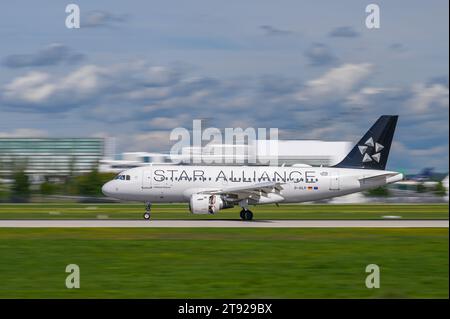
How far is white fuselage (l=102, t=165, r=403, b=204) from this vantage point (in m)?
50.2

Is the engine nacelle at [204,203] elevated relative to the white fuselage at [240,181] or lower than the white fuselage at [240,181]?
lower

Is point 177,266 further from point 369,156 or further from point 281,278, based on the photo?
point 369,156

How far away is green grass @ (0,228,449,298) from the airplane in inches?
420

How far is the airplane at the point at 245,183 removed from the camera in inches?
1937

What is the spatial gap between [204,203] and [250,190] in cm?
335

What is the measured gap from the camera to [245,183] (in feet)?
168

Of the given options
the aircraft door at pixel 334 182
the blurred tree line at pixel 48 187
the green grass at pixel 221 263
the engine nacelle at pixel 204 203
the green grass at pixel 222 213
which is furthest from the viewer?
the blurred tree line at pixel 48 187

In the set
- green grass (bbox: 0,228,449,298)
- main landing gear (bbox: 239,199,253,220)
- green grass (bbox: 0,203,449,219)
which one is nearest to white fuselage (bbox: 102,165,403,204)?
main landing gear (bbox: 239,199,253,220)

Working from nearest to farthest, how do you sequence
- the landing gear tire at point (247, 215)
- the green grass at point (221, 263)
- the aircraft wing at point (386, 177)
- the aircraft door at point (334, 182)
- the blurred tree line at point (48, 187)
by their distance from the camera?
the green grass at point (221, 263), the landing gear tire at point (247, 215), the aircraft wing at point (386, 177), the aircraft door at point (334, 182), the blurred tree line at point (48, 187)

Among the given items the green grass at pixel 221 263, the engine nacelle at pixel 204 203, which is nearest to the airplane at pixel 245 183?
the engine nacelle at pixel 204 203

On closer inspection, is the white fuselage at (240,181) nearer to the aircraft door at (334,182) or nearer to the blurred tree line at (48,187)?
the aircraft door at (334,182)

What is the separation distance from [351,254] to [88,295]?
12845 mm

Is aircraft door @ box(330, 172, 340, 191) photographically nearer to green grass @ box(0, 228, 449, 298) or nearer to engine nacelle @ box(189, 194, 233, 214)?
engine nacelle @ box(189, 194, 233, 214)
